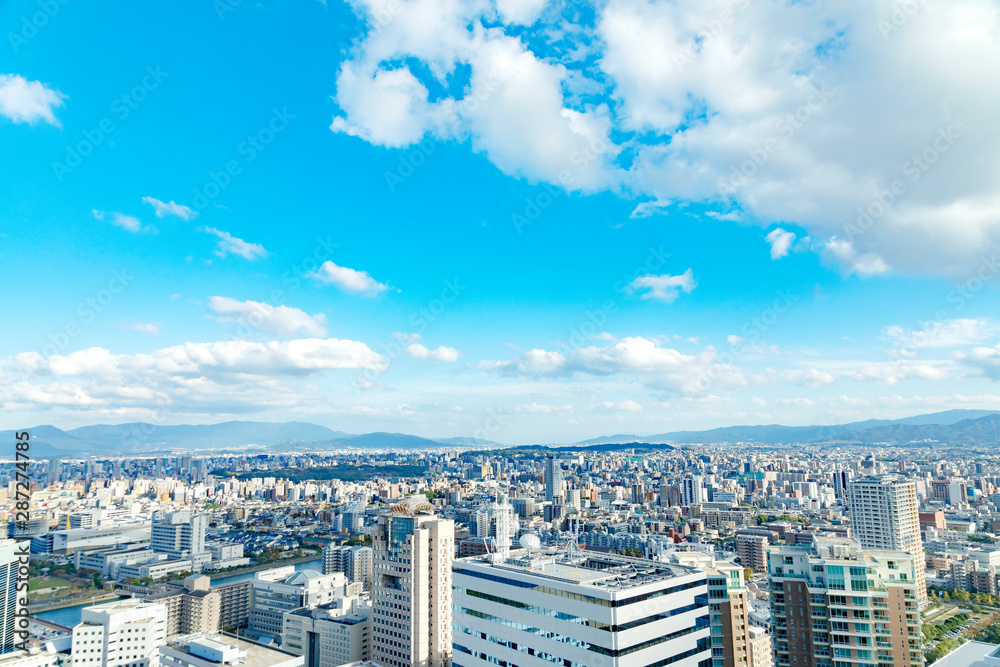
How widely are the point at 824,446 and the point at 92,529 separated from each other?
9106 cm

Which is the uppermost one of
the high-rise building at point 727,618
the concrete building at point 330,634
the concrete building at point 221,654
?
the high-rise building at point 727,618

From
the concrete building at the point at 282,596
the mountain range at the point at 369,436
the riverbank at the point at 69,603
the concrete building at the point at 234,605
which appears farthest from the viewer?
the mountain range at the point at 369,436

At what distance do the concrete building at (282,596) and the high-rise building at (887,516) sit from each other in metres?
16.1

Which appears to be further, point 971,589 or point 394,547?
point 971,589

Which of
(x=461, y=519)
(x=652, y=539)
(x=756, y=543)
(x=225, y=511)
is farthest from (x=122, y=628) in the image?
(x=225, y=511)

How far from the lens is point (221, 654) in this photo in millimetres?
8758

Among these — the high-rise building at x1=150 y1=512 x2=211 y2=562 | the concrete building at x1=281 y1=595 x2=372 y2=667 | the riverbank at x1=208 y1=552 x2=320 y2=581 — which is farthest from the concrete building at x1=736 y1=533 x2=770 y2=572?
the high-rise building at x1=150 y1=512 x2=211 y2=562

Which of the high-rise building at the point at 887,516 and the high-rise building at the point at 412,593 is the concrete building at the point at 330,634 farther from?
the high-rise building at the point at 887,516

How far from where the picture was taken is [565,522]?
31.4m

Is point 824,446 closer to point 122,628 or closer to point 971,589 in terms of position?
point 971,589

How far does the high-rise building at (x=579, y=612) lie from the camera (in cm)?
573

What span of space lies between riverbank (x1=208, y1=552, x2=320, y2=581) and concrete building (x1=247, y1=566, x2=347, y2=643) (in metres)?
8.40

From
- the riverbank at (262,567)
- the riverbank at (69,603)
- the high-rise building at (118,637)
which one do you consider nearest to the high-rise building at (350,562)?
the riverbank at (262,567)

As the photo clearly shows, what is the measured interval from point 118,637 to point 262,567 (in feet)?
50.8
